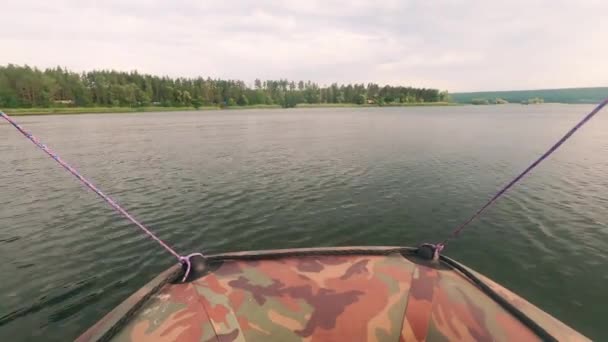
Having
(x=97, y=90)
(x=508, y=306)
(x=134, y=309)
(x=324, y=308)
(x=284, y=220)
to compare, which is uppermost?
(x=97, y=90)

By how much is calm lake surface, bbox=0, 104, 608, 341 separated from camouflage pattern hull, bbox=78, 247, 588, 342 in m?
4.36

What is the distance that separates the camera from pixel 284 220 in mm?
13367

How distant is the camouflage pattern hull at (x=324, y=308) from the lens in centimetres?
435

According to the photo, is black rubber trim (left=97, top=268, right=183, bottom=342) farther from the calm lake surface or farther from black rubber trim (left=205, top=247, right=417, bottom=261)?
the calm lake surface

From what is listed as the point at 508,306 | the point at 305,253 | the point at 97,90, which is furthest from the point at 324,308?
the point at 97,90

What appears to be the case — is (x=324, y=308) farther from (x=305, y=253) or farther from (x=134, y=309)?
(x=134, y=309)

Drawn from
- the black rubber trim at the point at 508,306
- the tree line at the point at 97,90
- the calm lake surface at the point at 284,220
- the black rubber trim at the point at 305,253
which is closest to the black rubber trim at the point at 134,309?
the black rubber trim at the point at 305,253

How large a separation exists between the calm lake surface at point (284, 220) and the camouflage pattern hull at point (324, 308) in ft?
14.3

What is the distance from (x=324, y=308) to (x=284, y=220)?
852cm

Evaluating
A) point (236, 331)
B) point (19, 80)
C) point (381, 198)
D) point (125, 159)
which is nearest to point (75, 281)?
point (236, 331)

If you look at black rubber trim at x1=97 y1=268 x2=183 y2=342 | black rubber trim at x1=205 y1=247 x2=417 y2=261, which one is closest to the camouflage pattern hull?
black rubber trim at x1=97 y1=268 x2=183 y2=342

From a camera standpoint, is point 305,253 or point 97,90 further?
point 97,90

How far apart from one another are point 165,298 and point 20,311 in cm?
625

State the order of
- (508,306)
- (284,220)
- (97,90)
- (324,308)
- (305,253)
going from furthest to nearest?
(97,90) < (284,220) < (305,253) < (324,308) < (508,306)
